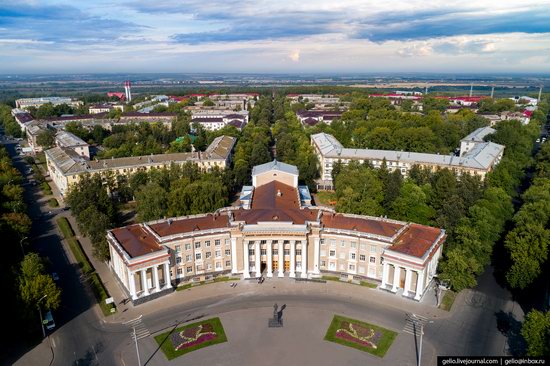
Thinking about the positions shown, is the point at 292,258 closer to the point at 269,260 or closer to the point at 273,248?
the point at 273,248

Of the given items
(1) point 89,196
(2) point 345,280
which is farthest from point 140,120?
(2) point 345,280

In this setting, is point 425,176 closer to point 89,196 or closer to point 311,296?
point 311,296

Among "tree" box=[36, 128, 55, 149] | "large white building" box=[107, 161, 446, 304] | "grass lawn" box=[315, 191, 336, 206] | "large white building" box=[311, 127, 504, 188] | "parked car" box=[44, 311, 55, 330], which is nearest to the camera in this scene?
"parked car" box=[44, 311, 55, 330]

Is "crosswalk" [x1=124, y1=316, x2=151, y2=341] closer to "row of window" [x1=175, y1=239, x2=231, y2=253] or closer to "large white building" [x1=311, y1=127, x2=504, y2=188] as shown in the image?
"row of window" [x1=175, y1=239, x2=231, y2=253]

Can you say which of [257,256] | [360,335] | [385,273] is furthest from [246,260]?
[385,273]

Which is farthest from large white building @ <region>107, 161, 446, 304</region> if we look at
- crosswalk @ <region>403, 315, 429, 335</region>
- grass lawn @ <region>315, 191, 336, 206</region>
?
grass lawn @ <region>315, 191, 336, 206</region>

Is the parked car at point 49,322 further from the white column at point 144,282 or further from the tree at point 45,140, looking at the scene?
the tree at point 45,140
